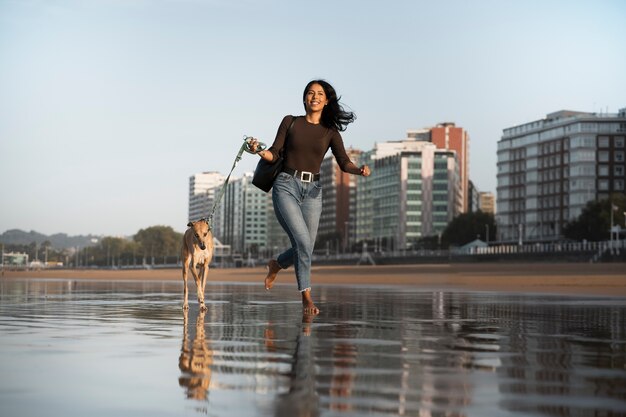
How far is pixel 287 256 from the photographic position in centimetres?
1151

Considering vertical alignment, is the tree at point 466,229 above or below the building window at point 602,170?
below

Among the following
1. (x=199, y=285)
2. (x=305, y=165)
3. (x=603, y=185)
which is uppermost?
(x=603, y=185)

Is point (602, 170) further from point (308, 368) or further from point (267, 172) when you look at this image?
point (308, 368)

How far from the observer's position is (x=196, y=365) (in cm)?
575

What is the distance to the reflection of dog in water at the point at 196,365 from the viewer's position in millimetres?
4692

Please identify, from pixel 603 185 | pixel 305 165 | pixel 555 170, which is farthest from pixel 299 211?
pixel 555 170

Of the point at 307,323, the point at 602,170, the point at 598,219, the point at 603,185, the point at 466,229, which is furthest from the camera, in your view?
the point at 466,229

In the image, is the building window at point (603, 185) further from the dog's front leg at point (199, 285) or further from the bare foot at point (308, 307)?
the bare foot at point (308, 307)

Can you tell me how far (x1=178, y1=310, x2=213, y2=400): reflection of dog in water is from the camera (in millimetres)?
4692

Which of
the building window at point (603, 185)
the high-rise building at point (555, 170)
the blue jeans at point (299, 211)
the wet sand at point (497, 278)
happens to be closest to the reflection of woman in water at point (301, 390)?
the blue jeans at point (299, 211)

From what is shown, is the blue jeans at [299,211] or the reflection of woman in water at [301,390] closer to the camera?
the reflection of woman in water at [301,390]

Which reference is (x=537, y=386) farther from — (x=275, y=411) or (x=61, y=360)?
(x=61, y=360)

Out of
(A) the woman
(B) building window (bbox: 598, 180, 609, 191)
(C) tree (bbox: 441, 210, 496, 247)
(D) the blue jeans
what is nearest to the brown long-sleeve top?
(A) the woman

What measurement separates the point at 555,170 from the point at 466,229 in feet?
70.0
